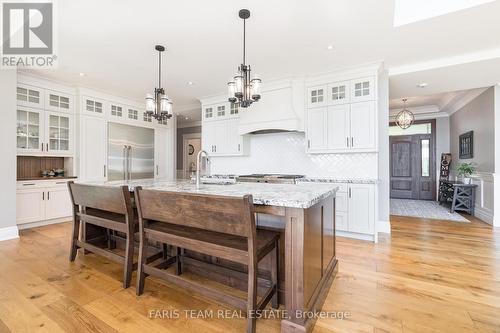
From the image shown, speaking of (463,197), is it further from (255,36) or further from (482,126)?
(255,36)

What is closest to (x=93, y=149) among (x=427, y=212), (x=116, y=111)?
(x=116, y=111)

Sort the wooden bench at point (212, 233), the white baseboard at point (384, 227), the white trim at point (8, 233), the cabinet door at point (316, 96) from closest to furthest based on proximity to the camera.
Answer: the wooden bench at point (212, 233) < the white trim at point (8, 233) < the white baseboard at point (384, 227) < the cabinet door at point (316, 96)

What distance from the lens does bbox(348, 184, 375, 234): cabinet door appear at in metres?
3.32

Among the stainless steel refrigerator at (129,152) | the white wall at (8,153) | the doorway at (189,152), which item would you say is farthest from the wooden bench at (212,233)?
the doorway at (189,152)

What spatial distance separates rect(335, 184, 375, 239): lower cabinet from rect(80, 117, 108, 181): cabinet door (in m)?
4.56

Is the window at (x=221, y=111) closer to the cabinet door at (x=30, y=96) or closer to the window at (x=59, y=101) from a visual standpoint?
the window at (x=59, y=101)

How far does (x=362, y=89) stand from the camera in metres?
3.58

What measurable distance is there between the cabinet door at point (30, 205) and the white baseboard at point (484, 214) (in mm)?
7735

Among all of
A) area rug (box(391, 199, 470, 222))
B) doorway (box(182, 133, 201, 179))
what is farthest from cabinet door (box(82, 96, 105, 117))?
area rug (box(391, 199, 470, 222))

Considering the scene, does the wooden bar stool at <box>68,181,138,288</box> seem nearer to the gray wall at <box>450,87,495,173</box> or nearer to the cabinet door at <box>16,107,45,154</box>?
the cabinet door at <box>16,107,45,154</box>

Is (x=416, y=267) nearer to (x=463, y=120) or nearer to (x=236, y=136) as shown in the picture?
(x=236, y=136)

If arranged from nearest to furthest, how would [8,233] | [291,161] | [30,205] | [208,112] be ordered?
[8,233]
[30,205]
[291,161]
[208,112]

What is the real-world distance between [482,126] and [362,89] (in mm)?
2992

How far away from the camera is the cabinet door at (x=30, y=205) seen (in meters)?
3.77
